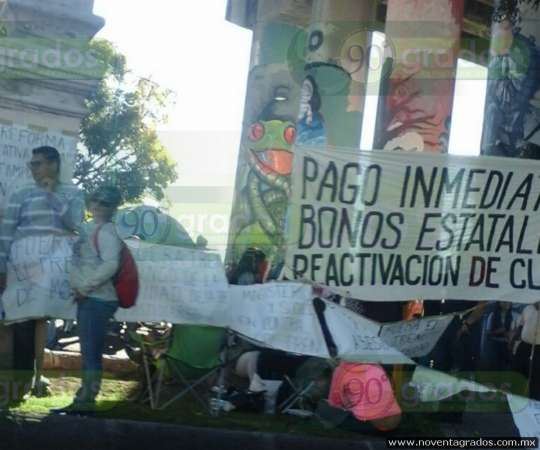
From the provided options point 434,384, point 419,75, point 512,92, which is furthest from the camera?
point 419,75

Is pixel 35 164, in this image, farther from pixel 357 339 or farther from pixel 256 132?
pixel 256 132

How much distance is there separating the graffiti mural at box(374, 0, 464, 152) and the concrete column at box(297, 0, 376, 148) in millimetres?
640

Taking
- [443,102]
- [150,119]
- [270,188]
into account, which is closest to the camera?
[150,119]

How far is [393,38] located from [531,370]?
13.7ft

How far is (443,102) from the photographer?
35.7ft

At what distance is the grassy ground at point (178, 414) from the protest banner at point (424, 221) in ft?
3.56

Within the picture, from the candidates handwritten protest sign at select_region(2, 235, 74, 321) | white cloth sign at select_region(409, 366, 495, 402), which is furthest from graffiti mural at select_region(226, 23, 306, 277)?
handwritten protest sign at select_region(2, 235, 74, 321)

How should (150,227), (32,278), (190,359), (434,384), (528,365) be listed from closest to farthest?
(32,278), (190,359), (434,384), (150,227), (528,365)

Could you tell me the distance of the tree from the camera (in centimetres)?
887

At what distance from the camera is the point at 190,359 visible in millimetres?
8133

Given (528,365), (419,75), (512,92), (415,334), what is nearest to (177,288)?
(415,334)

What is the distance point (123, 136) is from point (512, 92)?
13.1 feet

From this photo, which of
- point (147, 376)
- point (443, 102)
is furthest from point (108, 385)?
point (443, 102)

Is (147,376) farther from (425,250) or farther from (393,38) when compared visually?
(393,38)
